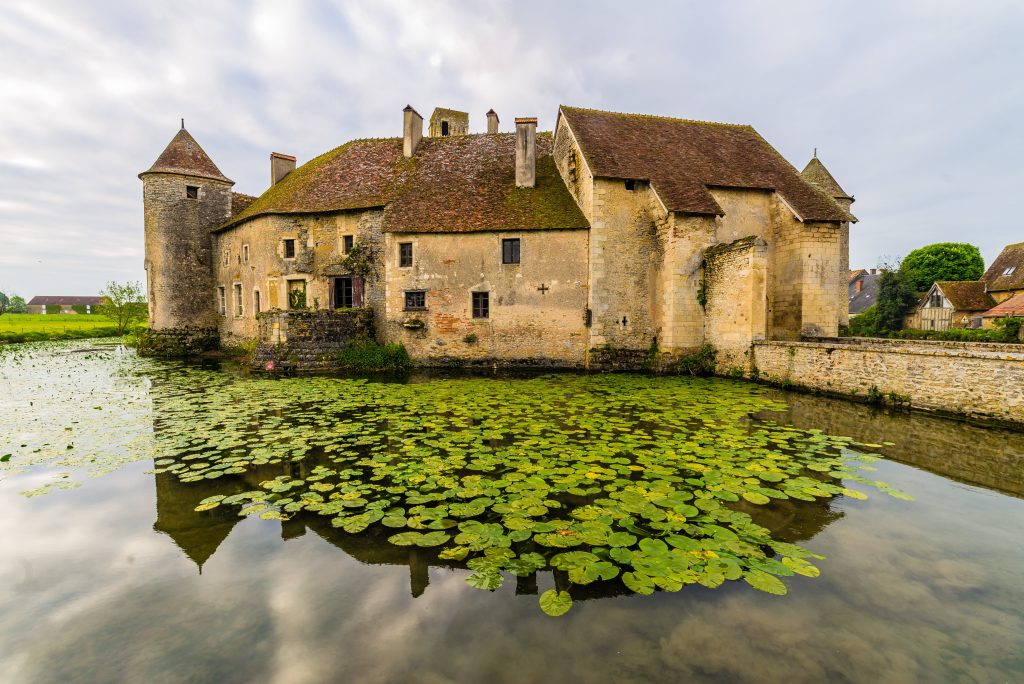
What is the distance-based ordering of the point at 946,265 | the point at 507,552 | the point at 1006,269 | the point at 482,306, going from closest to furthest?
the point at 507,552, the point at 482,306, the point at 1006,269, the point at 946,265

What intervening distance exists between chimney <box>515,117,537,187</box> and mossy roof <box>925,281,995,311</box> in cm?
3408

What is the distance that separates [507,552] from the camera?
3.96 meters

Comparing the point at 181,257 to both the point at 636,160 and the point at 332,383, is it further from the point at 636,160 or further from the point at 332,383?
the point at 636,160

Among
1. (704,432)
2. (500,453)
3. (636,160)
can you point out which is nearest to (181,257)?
(636,160)

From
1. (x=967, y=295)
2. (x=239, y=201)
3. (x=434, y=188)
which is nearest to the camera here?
(x=434, y=188)

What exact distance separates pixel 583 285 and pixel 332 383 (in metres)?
9.63

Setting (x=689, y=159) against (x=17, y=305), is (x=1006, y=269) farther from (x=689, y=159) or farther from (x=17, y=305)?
(x=17, y=305)

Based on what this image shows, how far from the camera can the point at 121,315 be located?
3164cm

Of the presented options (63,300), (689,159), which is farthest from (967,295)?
(63,300)

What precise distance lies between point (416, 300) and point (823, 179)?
73.2ft

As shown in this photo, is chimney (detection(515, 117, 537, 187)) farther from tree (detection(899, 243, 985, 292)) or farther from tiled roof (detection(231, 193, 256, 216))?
tree (detection(899, 243, 985, 292))

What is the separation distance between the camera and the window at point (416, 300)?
17.9m

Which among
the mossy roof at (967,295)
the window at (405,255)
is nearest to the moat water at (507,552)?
the window at (405,255)

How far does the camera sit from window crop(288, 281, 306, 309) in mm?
19953
